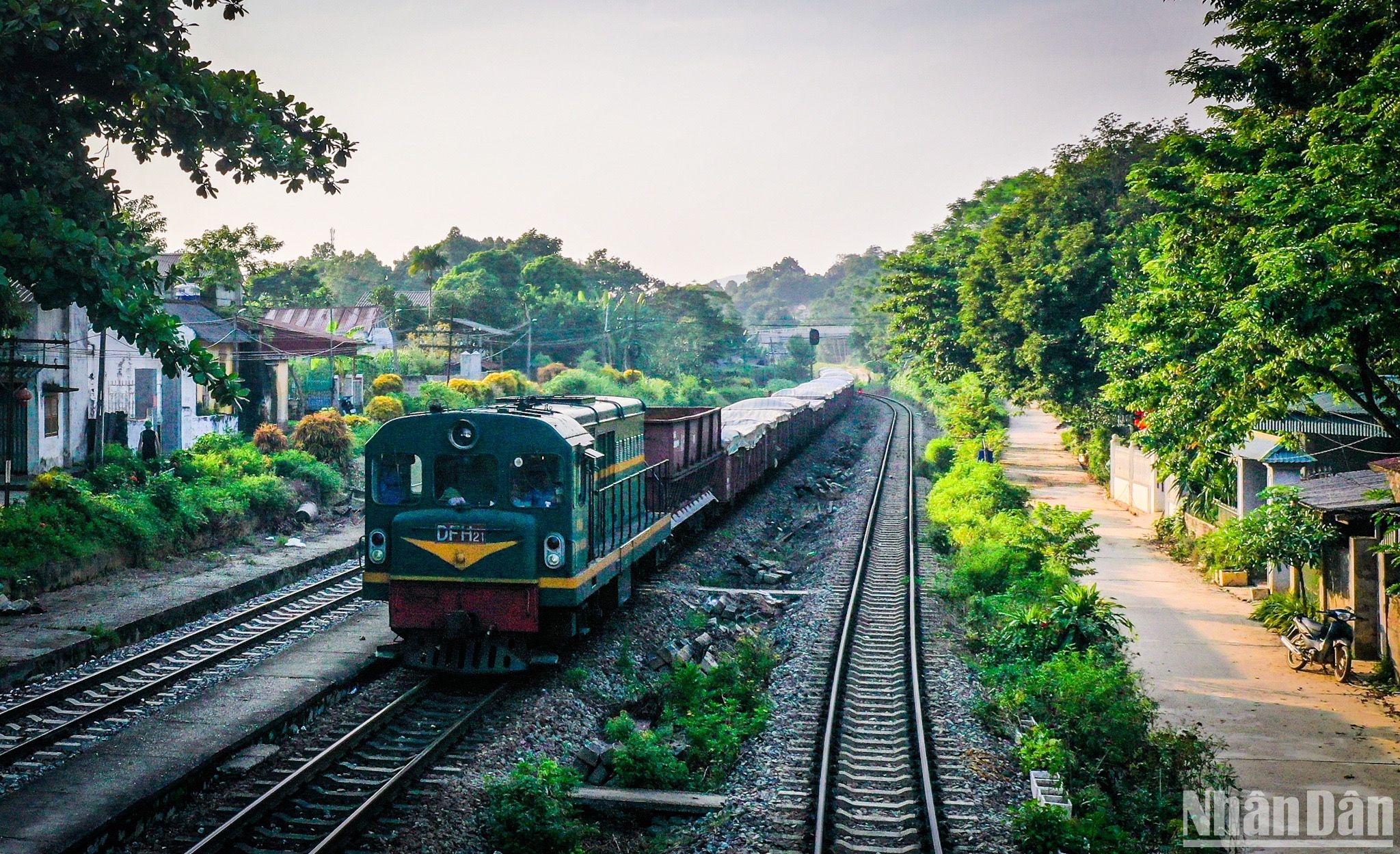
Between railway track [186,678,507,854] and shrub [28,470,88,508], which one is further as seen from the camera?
shrub [28,470,88,508]

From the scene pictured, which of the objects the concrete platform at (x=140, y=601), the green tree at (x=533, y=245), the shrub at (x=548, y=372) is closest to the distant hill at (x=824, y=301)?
the green tree at (x=533, y=245)

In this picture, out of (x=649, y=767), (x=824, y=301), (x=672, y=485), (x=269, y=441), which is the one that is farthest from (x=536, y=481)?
(x=824, y=301)

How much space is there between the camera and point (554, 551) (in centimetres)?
1127

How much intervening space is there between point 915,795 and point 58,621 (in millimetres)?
11781

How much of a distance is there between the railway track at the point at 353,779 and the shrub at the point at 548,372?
128 ft

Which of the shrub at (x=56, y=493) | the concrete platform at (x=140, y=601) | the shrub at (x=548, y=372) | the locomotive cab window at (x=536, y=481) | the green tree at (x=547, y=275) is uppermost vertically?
the green tree at (x=547, y=275)

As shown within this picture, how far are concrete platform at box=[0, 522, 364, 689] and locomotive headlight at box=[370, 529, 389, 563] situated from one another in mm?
4515

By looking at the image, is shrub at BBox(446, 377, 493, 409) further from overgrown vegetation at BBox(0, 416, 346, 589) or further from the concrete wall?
overgrown vegetation at BBox(0, 416, 346, 589)

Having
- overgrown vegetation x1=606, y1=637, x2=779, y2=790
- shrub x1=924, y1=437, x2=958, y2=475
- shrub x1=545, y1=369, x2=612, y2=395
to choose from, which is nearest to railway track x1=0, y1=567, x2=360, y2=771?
overgrown vegetation x1=606, y1=637, x2=779, y2=790

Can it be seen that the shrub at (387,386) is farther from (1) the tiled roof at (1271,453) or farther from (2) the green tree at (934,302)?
(1) the tiled roof at (1271,453)

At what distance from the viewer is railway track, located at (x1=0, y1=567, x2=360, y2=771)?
392 inches

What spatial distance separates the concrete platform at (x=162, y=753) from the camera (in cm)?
797

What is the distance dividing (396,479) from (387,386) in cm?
2672

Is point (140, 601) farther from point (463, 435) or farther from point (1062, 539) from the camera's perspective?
point (1062, 539)
